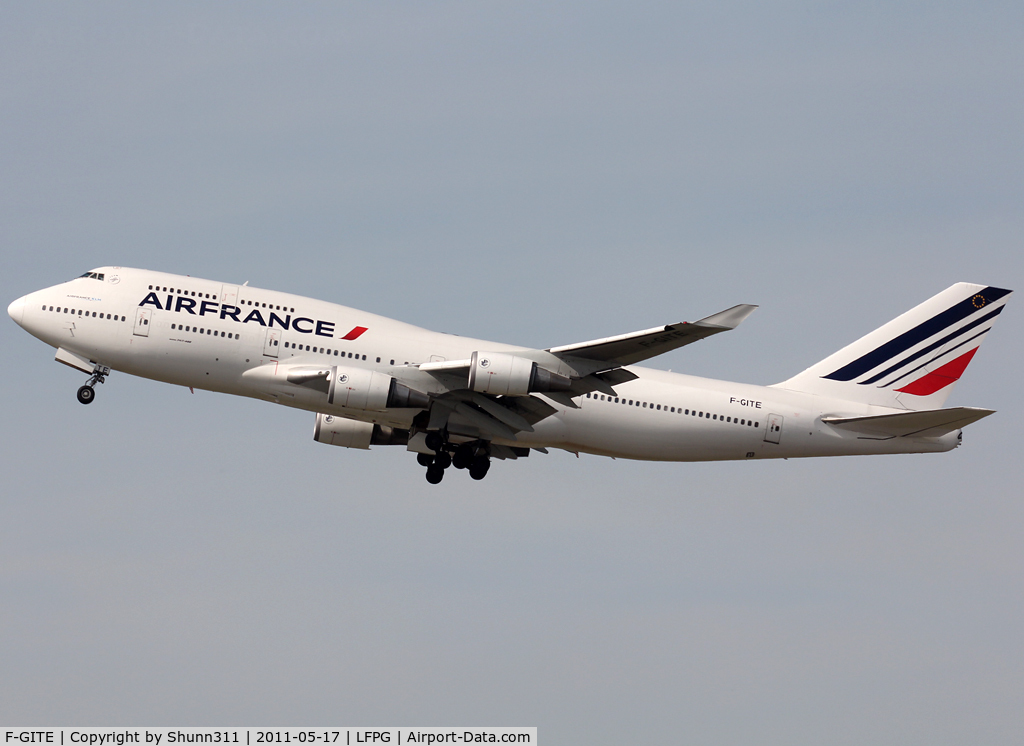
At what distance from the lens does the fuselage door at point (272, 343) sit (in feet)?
117

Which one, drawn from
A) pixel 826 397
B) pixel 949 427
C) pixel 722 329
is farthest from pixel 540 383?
pixel 949 427

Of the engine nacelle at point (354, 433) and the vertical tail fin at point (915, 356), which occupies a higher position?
the vertical tail fin at point (915, 356)

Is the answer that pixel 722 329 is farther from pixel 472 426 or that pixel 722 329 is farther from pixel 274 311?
pixel 274 311

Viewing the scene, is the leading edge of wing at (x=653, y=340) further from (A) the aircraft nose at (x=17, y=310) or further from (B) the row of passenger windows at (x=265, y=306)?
(A) the aircraft nose at (x=17, y=310)

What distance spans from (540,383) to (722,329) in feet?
19.0

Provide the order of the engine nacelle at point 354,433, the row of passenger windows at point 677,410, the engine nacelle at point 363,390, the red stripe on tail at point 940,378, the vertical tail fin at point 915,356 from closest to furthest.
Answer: the engine nacelle at point 363,390 → the row of passenger windows at point 677,410 → the engine nacelle at point 354,433 → the vertical tail fin at point 915,356 → the red stripe on tail at point 940,378

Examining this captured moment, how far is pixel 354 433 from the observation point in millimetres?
41094

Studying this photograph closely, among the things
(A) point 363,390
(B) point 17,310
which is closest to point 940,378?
(A) point 363,390

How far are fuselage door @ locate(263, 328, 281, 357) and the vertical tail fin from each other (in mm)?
17339

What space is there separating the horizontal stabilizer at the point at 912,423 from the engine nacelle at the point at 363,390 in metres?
14.7

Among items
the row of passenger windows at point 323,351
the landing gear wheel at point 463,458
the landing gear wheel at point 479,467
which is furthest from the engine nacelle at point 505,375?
the landing gear wheel at point 479,467

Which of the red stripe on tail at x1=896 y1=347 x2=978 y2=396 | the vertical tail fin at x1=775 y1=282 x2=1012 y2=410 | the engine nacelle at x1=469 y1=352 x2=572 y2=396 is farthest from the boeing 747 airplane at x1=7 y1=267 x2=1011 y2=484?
the red stripe on tail at x1=896 y1=347 x2=978 y2=396

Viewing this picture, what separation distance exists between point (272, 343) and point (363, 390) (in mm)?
3417

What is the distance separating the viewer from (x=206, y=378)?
35.8 m
